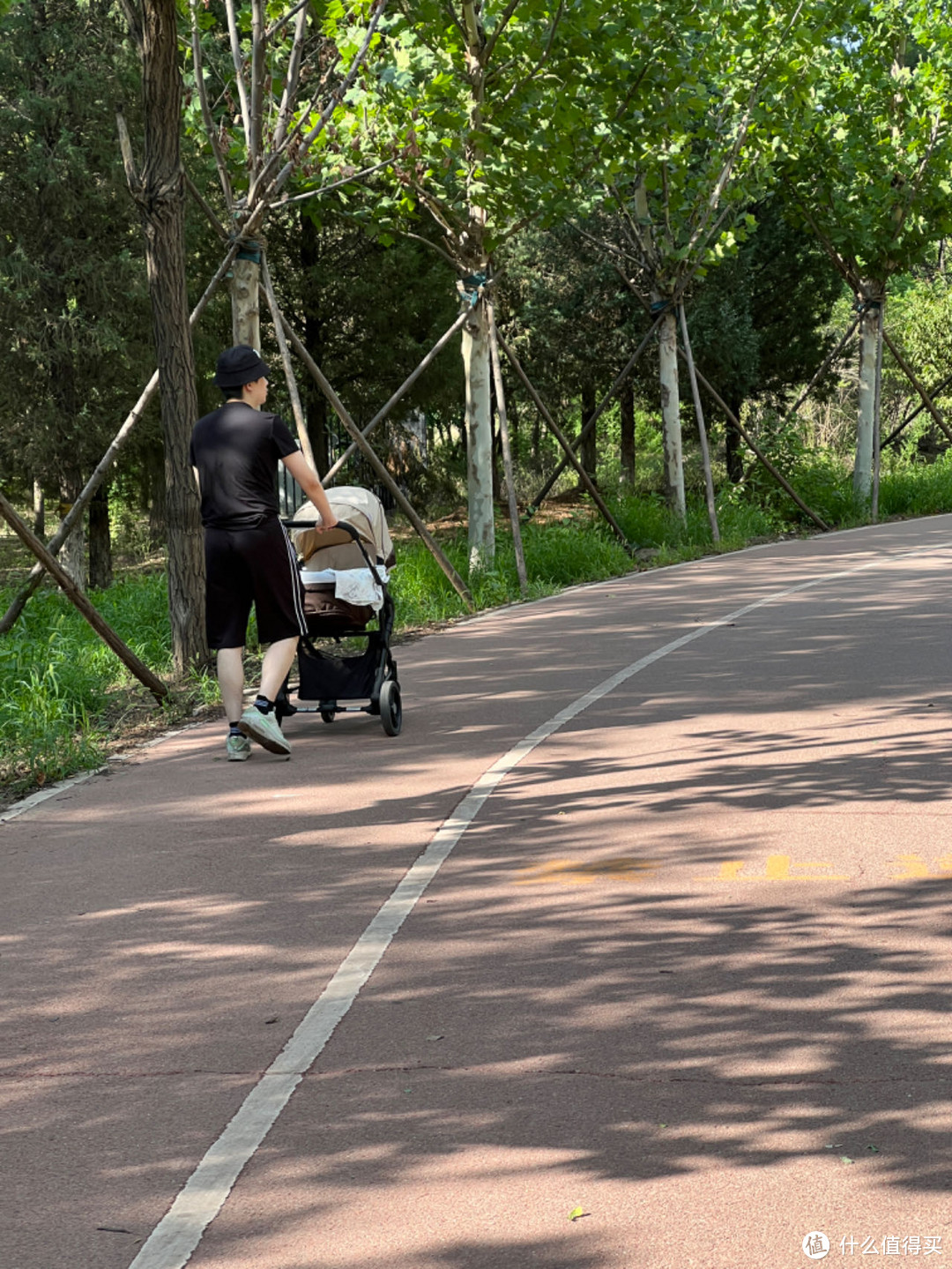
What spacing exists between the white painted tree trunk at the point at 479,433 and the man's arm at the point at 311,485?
29.3 ft

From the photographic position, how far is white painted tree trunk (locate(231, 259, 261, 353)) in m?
13.2

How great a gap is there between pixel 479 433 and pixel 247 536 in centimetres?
952

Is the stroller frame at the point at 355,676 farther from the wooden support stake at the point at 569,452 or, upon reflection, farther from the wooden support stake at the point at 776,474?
the wooden support stake at the point at 776,474

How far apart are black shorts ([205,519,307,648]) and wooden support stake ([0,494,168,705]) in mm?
1173

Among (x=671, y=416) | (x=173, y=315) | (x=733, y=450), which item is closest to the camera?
(x=173, y=315)

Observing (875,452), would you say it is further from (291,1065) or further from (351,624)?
(291,1065)

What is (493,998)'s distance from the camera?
4930 millimetres

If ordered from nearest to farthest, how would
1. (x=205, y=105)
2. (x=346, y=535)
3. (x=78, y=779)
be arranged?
(x=78, y=779) < (x=346, y=535) < (x=205, y=105)

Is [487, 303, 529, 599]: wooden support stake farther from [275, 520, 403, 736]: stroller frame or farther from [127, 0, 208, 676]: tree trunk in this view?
[275, 520, 403, 736]: stroller frame

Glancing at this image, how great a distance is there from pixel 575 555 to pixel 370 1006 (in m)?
13.9

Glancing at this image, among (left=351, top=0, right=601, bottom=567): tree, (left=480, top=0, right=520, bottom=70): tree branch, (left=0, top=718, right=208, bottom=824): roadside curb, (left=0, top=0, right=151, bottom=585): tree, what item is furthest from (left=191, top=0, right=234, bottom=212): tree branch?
(left=0, top=0, right=151, bottom=585): tree

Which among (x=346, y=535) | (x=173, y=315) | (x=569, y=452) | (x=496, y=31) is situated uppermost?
(x=496, y=31)

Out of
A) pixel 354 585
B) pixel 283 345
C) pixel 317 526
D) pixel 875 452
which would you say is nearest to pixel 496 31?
pixel 283 345

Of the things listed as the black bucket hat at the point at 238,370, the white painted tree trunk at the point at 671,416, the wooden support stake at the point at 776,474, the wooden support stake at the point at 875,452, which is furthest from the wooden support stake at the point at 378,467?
the wooden support stake at the point at 875,452
